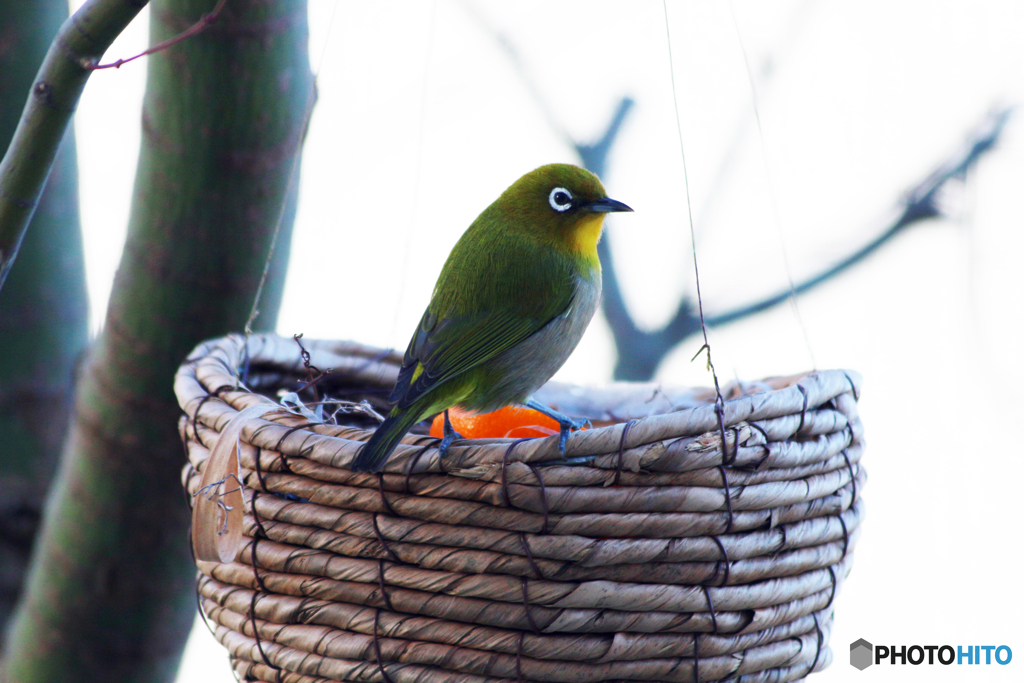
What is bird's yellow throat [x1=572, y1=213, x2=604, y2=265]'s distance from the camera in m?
1.49

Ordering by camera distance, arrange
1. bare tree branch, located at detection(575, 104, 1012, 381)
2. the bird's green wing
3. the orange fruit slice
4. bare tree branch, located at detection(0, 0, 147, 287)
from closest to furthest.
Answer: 1. bare tree branch, located at detection(0, 0, 147, 287)
2. the bird's green wing
3. the orange fruit slice
4. bare tree branch, located at detection(575, 104, 1012, 381)

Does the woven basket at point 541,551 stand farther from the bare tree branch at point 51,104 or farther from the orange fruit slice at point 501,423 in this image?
the orange fruit slice at point 501,423

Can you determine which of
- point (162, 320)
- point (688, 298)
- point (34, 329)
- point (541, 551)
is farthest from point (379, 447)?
point (688, 298)

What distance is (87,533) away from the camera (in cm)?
195

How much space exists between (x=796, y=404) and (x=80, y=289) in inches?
73.3

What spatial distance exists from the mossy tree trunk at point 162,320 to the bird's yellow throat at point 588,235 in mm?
687

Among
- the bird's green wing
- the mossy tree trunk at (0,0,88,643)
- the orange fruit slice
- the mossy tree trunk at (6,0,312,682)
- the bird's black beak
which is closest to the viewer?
the bird's green wing

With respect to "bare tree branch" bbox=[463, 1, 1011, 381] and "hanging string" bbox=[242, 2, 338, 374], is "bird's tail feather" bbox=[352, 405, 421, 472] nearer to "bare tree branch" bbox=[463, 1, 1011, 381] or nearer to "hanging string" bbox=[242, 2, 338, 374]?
"hanging string" bbox=[242, 2, 338, 374]

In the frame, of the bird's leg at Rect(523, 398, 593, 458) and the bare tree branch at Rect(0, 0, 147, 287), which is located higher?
the bare tree branch at Rect(0, 0, 147, 287)

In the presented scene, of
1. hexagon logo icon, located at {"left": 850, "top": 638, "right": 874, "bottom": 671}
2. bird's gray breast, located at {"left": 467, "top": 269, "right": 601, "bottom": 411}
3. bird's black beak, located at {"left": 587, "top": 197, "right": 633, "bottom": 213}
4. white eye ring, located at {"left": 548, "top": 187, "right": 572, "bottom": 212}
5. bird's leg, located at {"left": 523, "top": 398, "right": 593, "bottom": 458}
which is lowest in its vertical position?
hexagon logo icon, located at {"left": 850, "top": 638, "right": 874, "bottom": 671}

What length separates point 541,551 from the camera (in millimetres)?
1007

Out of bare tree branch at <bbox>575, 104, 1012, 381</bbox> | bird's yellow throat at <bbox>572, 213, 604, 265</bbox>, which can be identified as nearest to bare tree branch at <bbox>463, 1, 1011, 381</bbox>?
bare tree branch at <bbox>575, 104, 1012, 381</bbox>

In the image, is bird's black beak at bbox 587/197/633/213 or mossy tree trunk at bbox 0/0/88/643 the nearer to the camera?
bird's black beak at bbox 587/197/633/213

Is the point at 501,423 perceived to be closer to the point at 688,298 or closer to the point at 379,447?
the point at 379,447
